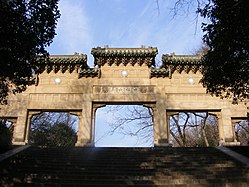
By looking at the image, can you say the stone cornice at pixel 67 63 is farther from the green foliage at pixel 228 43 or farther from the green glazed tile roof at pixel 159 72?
the green foliage at pixel 228 43

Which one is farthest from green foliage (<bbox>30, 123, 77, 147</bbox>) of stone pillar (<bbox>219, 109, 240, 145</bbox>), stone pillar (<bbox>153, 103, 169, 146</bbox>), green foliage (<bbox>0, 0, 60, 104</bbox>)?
green foliage (<bbox>0, 0, 60, 104</bbox>)

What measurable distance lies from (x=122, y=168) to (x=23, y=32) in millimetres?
4932

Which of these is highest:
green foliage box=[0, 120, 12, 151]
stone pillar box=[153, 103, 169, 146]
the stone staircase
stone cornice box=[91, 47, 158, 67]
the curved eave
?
stone cornice box=[91, 47, 158, 67]

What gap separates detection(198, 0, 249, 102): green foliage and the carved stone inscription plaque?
5.68 meters

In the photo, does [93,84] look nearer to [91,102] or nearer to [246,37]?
[91,102]

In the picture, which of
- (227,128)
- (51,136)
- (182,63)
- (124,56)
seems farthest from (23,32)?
(51,136)

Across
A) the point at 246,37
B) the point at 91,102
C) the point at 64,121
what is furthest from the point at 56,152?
the point at 64,121

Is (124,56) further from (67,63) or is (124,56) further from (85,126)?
(85,126)

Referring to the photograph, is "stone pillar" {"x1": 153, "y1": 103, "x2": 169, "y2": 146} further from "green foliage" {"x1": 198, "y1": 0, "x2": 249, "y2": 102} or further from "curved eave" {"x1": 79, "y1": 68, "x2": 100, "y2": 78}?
"green foliage" {"x1": 198, "y1": 0, "x2": 249, "y2": 102}

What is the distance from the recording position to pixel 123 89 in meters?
15.4

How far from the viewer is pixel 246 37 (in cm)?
828

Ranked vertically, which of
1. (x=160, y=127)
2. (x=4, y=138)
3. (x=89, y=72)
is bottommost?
(x=4, y=138)

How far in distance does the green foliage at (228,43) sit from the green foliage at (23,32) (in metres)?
4.55

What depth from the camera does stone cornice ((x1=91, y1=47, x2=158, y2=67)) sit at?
51.5 feet
